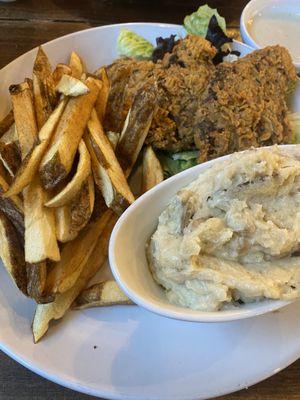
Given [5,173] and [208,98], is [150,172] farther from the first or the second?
[5,173]

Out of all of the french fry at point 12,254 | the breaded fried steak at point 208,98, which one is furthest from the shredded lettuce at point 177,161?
the french fry at point 12,254

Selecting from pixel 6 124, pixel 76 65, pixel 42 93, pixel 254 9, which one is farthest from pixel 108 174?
pixel 254 9

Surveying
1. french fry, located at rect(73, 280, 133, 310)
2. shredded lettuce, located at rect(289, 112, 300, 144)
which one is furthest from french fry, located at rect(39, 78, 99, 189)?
shredded lettuce, located at rect(289, 112, 300, 144)

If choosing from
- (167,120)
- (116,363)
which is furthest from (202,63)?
(116,363)

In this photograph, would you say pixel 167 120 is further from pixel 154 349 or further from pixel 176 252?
pixel 154 349

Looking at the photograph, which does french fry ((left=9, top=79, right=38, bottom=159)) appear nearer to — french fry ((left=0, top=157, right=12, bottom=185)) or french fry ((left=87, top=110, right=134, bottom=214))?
french fry ((left=0, top=157, right=12, bottom=185))

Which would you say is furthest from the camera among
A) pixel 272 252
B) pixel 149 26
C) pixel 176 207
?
pixel 149 26
